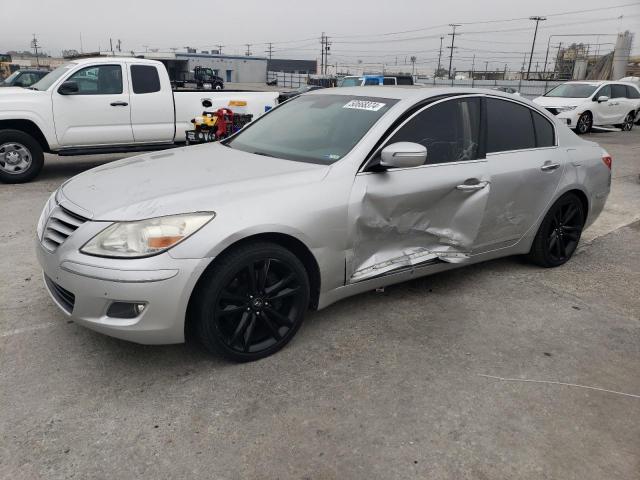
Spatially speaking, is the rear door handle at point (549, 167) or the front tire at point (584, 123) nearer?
the rear door handle at point (549, 167)

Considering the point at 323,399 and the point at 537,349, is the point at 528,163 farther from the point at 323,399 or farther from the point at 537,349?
the point at 323,399

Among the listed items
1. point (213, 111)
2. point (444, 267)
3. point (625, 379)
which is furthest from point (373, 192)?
point (213, 111)

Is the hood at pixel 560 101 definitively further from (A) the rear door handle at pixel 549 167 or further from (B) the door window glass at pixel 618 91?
(A) the rear door handle at pixel 549 167

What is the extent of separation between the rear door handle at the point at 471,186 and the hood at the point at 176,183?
1075 mm

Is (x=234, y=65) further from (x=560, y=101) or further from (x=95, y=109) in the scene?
(x=95, y=109)

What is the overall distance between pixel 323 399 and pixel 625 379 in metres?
1.77

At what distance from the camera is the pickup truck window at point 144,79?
8.12 metres

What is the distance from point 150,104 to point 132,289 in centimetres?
647

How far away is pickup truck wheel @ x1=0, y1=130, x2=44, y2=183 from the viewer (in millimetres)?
7262

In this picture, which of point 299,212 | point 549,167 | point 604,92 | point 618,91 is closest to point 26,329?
point 299,212

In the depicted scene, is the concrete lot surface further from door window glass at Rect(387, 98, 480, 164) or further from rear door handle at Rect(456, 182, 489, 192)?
door window glass at Rect(387, 98, 480, 164)

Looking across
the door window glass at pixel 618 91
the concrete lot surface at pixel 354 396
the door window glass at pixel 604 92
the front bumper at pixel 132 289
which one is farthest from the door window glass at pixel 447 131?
the door window glass at pixel 618 91

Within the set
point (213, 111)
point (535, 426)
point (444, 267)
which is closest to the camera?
point (535, 426)

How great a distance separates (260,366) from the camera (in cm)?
296
